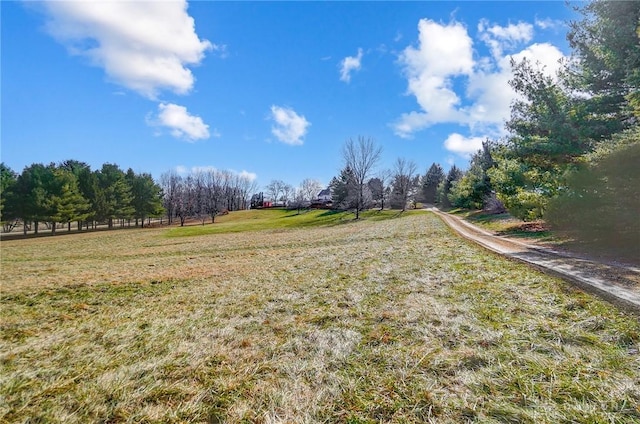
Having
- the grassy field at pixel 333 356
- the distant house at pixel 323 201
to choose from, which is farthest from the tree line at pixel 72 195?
the grassy field at pixel 333 356

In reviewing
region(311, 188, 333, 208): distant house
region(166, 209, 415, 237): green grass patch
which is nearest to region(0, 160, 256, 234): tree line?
region(166, 209, 415, 237): green grass patch

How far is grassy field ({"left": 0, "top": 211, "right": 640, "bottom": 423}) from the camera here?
8.61ft

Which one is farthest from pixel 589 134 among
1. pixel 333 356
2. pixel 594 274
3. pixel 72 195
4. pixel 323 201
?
pixel 323 201

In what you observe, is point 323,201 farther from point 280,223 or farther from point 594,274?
point 594,274

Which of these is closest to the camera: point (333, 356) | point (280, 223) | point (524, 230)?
point (333, 356)

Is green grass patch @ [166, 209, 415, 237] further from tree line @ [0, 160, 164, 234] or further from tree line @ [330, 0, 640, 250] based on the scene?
tree line @ [330, 0, 640, 250]

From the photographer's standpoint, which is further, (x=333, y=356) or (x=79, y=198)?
(x=79, y=198)

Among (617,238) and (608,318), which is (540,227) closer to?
(617,238)

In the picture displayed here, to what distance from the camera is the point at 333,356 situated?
3574 mm

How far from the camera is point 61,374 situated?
3.46 m

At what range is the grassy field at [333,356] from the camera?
2.62 metres

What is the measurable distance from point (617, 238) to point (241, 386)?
1353 cm

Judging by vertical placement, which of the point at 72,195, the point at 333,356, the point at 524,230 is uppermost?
the point at 72,195

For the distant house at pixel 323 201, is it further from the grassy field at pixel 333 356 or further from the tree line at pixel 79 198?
the grassy field at pixel 333 356
